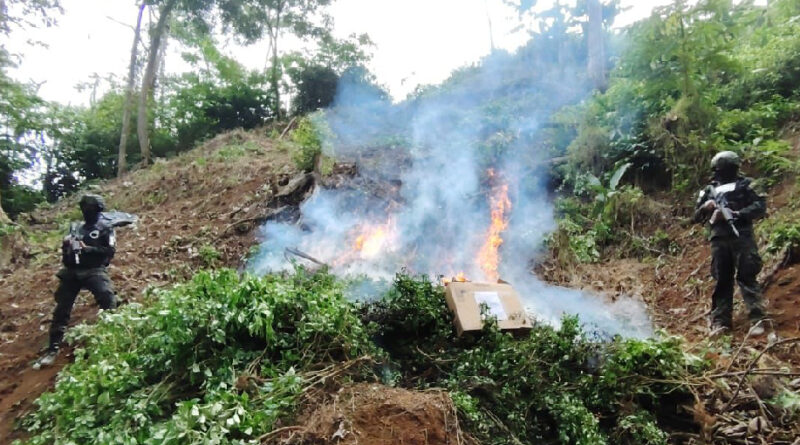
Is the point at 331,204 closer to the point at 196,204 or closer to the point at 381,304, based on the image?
the point at 196,204

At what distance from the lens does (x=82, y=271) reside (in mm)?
5719

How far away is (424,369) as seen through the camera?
4508mm

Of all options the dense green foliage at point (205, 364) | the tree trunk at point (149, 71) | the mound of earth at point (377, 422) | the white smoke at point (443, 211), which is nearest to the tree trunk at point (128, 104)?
the tree trunk at point (149, 71)

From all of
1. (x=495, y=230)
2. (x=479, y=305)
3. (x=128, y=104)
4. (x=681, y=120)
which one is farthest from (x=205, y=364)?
(x=128, y=104)

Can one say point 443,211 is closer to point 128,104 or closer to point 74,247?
point 74,247

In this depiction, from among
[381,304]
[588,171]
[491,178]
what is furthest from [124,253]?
[588,171]

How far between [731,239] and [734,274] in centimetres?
45

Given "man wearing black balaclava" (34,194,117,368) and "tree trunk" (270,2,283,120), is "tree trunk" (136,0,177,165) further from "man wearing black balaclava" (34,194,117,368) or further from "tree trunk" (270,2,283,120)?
"man wearing black balaclava" (34,194,117,368)

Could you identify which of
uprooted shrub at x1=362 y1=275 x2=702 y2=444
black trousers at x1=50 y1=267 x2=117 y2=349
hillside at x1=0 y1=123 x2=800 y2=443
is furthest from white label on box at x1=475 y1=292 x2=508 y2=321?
black trousers at x1=50 y1=267 x2=117 y2=349

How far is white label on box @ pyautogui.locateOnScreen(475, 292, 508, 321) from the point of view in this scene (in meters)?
4.96

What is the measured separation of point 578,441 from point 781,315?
10.5 feet

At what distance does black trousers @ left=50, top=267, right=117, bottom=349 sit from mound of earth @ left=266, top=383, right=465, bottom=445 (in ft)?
12.7

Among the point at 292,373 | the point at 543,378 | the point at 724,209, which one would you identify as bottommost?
the point at 543,378

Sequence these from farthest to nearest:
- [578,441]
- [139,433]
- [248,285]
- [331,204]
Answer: [331,204] < [248,285] < [578,441] < [139,433]
